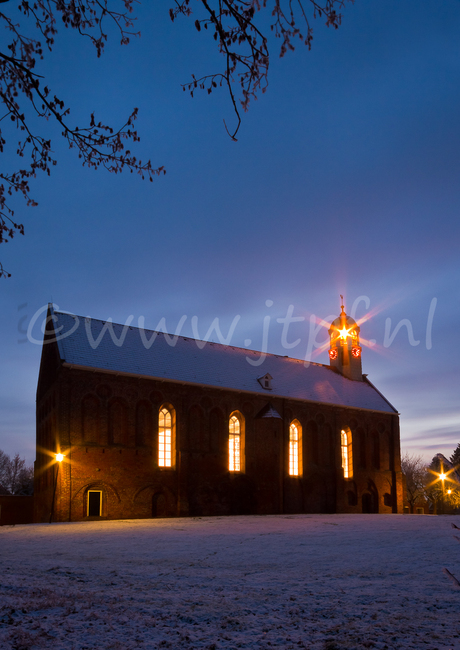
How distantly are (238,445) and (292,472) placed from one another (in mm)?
5273

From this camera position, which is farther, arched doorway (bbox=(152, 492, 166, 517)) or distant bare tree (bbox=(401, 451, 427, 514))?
distant bare tree (bbox=(401, 451, 427, 514))

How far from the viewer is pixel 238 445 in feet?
131

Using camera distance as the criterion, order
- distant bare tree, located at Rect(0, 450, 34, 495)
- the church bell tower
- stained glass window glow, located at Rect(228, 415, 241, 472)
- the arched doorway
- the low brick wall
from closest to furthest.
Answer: the arched doorway
the low brick wall
stained glass window glow, located at Rect(228, 415, 241, 472)
the church bell tower
distant bare tree, located at Rect(0, 450, 34, 495)

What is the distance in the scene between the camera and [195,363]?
40000mm

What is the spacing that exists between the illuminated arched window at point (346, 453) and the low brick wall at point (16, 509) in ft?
78.4

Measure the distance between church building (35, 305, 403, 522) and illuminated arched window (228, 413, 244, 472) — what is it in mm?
71

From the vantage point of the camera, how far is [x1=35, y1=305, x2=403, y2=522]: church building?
107ft

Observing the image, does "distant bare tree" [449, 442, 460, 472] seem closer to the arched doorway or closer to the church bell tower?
the church bell tower

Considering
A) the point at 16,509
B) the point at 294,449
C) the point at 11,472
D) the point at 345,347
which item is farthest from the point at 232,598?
the point at 11,472

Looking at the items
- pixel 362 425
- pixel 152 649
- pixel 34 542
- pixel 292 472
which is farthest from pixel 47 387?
pixel 152 649

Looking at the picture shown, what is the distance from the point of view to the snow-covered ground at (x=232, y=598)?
5.58m

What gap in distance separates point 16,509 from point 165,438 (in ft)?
39.2

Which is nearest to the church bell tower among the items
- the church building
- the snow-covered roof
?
the snow-covered roof

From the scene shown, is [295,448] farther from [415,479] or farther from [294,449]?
[415,479]
